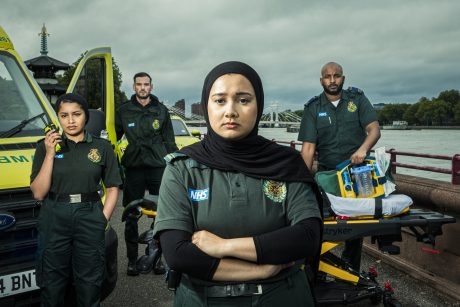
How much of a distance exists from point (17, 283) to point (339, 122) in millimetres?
3141

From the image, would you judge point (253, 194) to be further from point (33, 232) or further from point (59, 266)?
point (33, 232)

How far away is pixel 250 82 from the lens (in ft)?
5.41

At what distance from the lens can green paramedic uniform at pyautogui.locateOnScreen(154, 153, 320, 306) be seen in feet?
5.11

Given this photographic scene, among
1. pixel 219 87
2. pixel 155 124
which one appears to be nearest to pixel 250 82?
pixel 219 87

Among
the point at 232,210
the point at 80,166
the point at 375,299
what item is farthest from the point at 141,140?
the point at 232,210

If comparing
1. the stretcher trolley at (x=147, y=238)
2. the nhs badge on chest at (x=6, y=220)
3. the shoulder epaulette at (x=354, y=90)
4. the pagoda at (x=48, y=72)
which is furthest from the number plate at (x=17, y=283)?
the pagoda at (x=48, y=72)

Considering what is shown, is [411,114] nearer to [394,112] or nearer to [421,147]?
[394,112]

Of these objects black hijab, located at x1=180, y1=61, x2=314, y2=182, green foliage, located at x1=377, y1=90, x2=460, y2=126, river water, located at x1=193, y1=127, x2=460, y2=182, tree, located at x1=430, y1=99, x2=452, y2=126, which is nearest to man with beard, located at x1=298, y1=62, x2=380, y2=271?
black hijab, located at x1=180, y1=61, x2=314, y2=182

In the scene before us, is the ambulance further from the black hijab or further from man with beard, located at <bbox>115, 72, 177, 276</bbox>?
the black hijab

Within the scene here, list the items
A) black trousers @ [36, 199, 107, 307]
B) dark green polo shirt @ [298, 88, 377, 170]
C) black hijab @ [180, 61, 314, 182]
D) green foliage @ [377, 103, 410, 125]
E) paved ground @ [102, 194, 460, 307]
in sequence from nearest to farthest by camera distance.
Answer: black hijab @ [180, 61, 314, 182] < black trousers @ [36, 199, 107, 307] < paved ground @ [102, 194, 460, 307] < dark green polo shirt @ [298, 88, 377, 170] < green foliage @ [377, 103, 410, 125]

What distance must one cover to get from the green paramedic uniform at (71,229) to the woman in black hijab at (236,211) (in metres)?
1.28

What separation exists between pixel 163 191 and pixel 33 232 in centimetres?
160

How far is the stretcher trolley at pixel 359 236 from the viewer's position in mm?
3098

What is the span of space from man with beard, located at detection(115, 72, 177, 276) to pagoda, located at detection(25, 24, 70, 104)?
42.9 ft
